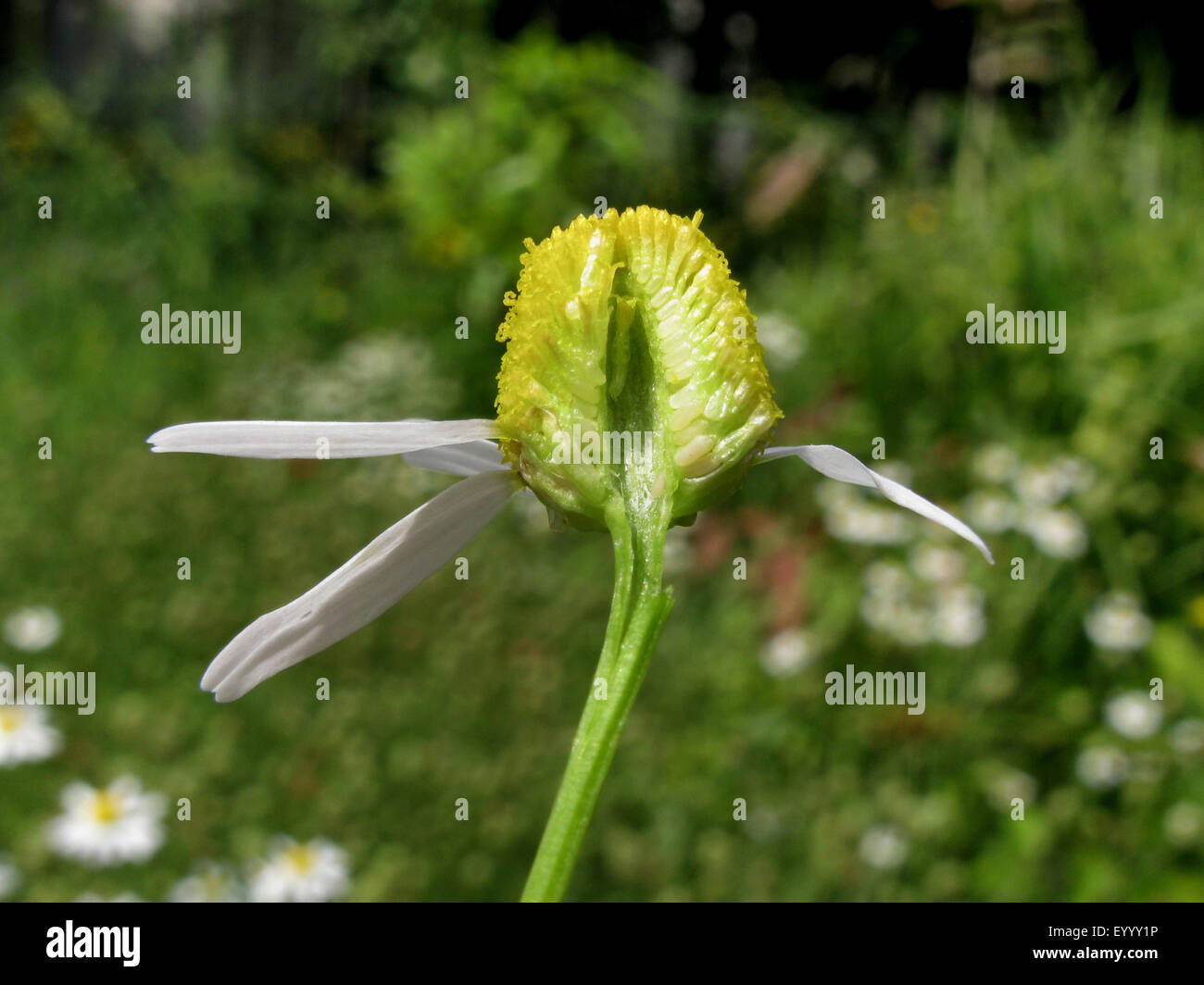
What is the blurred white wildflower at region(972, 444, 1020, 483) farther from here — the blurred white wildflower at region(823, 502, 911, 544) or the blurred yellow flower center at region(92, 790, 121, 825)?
the blurred yellow flower center at region(92, 790, 121, 825)

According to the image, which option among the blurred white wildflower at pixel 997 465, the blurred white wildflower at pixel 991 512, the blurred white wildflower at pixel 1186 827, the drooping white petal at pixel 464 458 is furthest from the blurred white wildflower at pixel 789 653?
the drooping white petal at pixel 464 458

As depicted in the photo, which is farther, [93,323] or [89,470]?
[93,323]

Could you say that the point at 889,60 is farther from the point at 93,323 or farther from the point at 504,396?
the point at 504,396

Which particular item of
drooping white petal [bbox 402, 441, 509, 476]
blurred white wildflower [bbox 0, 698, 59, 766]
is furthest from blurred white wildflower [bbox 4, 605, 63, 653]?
drooping white petal [bbox 402, 441, 509, 476]

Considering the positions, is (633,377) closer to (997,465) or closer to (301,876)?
(301,876)

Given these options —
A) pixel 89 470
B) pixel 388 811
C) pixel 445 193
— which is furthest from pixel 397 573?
pixel 445 193
